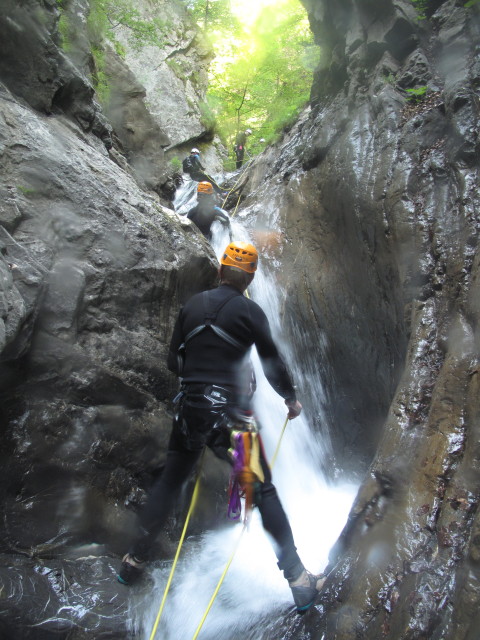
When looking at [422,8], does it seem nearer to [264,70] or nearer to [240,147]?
[264,70]

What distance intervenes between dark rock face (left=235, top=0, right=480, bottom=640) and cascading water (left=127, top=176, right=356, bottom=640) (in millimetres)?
427

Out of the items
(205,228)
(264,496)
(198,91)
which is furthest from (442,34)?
(198,91)

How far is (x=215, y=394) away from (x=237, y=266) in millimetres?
1036

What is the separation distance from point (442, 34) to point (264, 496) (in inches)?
256

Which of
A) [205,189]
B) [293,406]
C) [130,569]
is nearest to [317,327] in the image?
[293,406]

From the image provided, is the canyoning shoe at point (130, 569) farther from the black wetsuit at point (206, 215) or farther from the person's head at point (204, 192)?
the person's head at point (204, 192)

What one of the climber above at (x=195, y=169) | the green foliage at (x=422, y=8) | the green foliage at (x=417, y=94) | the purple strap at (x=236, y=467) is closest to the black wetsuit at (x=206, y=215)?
the green foliage at (x=417, y=94)

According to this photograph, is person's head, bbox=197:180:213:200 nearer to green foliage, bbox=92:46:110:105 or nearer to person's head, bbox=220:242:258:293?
green foliage, bbox=92:46:110:105

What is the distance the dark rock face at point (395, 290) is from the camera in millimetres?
2689

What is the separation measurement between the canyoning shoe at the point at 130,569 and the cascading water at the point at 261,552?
0.14 m

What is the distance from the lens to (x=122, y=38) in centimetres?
2212

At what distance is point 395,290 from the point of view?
15.8ft

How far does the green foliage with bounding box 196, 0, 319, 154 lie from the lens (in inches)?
528

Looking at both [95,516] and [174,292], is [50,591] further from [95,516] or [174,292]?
[174,292]
